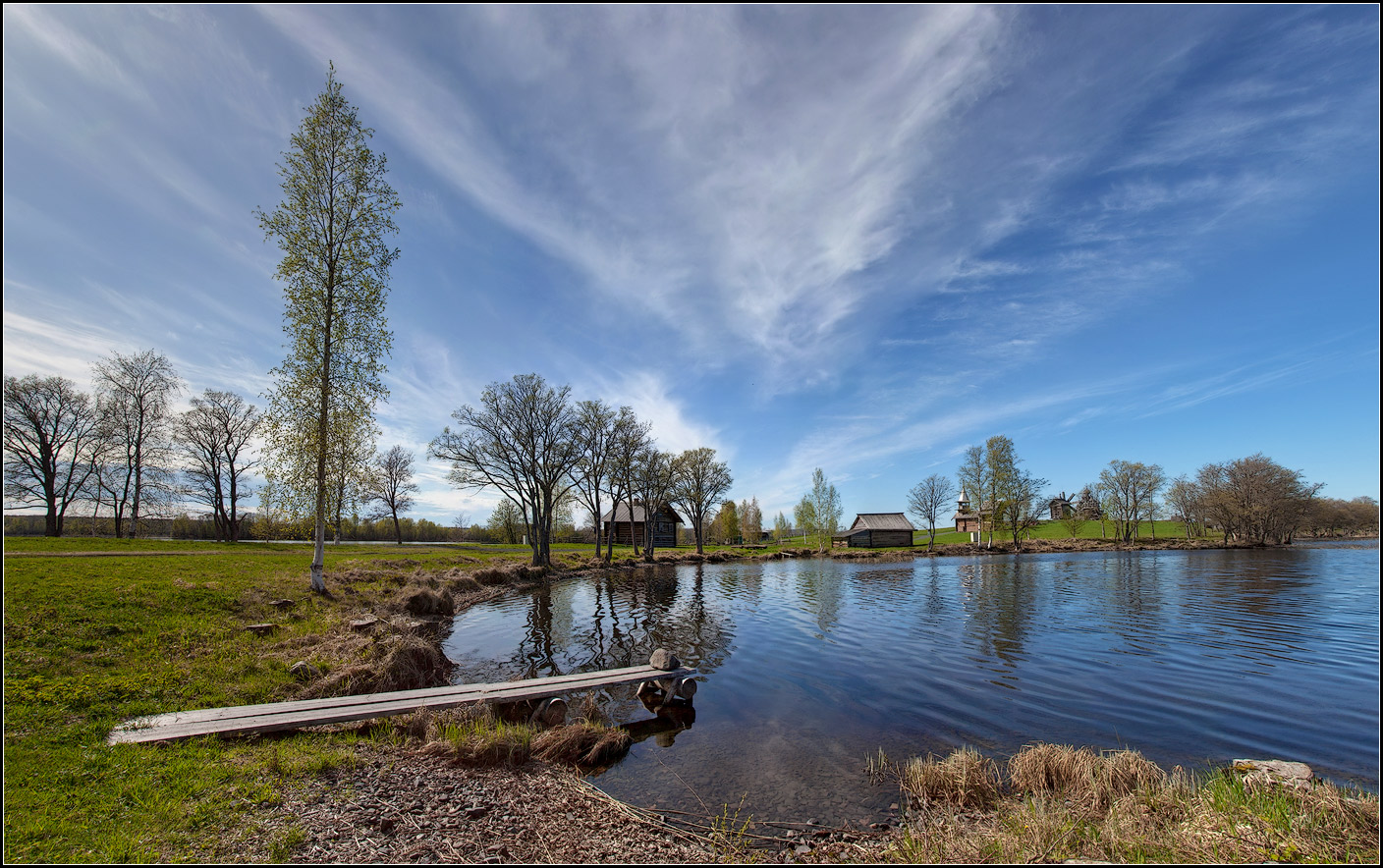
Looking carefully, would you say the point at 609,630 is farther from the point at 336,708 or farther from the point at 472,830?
the point at 472,830

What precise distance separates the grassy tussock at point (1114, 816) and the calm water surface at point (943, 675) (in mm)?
1166

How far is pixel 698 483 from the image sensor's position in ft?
221

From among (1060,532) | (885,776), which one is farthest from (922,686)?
(1060,532)

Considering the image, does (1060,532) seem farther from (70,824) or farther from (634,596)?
(70,824)

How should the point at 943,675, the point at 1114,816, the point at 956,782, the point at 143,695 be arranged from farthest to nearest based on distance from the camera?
the point at 943,675 → the point at 143,695 → the point at 956,782 → the point at 1114,816

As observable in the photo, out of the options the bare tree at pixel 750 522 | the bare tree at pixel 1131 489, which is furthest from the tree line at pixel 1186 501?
the bare tree at pixel 750 522

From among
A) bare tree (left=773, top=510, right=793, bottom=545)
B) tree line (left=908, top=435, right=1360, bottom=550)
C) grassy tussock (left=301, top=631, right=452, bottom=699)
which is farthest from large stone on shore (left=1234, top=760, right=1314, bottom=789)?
bare tree (left=773, top=510, right=793, bottom=545)

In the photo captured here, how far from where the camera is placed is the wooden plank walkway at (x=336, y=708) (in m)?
7.94

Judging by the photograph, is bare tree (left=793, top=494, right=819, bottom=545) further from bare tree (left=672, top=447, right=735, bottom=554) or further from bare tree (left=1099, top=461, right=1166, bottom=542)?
bare tree (left=1099, top=461, right=1166, bottom=542)

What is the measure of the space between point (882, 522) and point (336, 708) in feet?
300

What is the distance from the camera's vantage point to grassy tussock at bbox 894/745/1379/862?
→ 4816mm

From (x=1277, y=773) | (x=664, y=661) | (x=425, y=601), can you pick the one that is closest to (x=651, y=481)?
(x=425, y=601)

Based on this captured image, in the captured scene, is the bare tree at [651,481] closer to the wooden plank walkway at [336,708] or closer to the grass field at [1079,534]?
the wooden plank walkway at [336,708]

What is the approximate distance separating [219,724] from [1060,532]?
4575 inches
